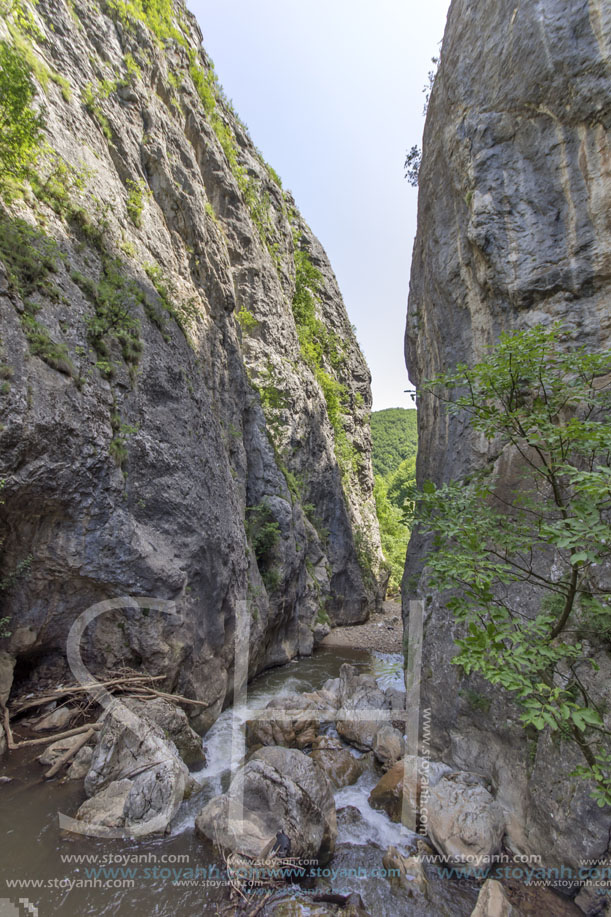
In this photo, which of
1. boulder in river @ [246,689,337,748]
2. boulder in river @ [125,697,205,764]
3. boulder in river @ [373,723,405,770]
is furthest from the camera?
boulder in river @ [246,689,337,748]

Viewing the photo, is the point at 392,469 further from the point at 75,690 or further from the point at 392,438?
the point at 75,690

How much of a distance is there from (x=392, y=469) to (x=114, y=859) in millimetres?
→ 54860

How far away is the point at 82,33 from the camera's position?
10.9 m

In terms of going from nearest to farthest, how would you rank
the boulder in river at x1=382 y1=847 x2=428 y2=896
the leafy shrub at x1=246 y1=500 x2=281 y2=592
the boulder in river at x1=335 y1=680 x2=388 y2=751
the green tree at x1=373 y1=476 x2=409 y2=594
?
the boulder in river at x1=382 y1=847 x2=428 y2=896 → the boulder in river at x1=335 y1=680 x2=388 y2=751 → the leafy shrub at x1=246 y1=500 x2=281 y2=592 → the green tree at x1=373 y1=476 x2=409 y2=594

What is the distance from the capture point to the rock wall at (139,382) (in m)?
6.64

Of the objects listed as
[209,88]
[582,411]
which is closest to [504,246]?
[582,411]

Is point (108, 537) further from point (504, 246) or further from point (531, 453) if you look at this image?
point (504, 246)

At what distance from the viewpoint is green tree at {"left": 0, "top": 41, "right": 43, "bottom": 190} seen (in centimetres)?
706

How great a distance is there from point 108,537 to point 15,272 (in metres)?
4.85

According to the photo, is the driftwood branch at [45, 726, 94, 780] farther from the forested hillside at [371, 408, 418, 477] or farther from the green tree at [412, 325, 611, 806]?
the forested hillside at [371, 408, 418, 477]

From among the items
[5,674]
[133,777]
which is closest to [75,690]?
[5,674]

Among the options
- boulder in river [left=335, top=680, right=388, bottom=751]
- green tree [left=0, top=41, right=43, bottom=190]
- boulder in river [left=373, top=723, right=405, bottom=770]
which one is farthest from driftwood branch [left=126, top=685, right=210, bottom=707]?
green tree [left=0, top=41, right=43, bottom=190]

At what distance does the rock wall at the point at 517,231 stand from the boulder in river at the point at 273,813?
2.51 m

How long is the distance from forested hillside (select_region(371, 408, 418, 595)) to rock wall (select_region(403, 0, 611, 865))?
800 inches
